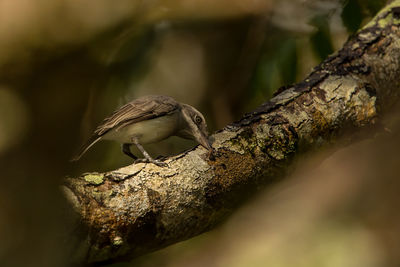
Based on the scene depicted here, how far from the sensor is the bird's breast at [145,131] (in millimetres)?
2246

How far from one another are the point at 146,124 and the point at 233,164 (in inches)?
26.7

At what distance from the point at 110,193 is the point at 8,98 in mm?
1127

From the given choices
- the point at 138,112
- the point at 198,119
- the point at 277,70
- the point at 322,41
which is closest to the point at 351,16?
the point at 322,41

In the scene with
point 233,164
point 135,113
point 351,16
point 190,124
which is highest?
point 351,16

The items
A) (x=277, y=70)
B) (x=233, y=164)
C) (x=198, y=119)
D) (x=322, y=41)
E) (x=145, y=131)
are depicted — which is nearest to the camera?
(x=233, y=164)

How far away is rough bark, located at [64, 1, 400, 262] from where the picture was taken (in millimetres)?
1413

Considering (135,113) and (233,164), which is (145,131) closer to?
(135,113)

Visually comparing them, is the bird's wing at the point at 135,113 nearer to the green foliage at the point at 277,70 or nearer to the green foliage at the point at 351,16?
the green foliage at the point at 277,70

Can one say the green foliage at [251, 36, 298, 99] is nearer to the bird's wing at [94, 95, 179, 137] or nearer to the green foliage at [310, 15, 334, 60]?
the green foliage at [310, 15, 334, 60]

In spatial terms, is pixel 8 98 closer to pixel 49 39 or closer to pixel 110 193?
pixel 49 39

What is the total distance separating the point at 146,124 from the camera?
2.26 m

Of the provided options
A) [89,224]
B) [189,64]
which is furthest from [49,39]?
[189,64]

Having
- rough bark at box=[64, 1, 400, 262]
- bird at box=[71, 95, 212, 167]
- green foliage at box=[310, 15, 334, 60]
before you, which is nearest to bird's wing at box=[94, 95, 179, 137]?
bird at box=[71, 95, 212, 167]

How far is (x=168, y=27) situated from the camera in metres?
4.23
